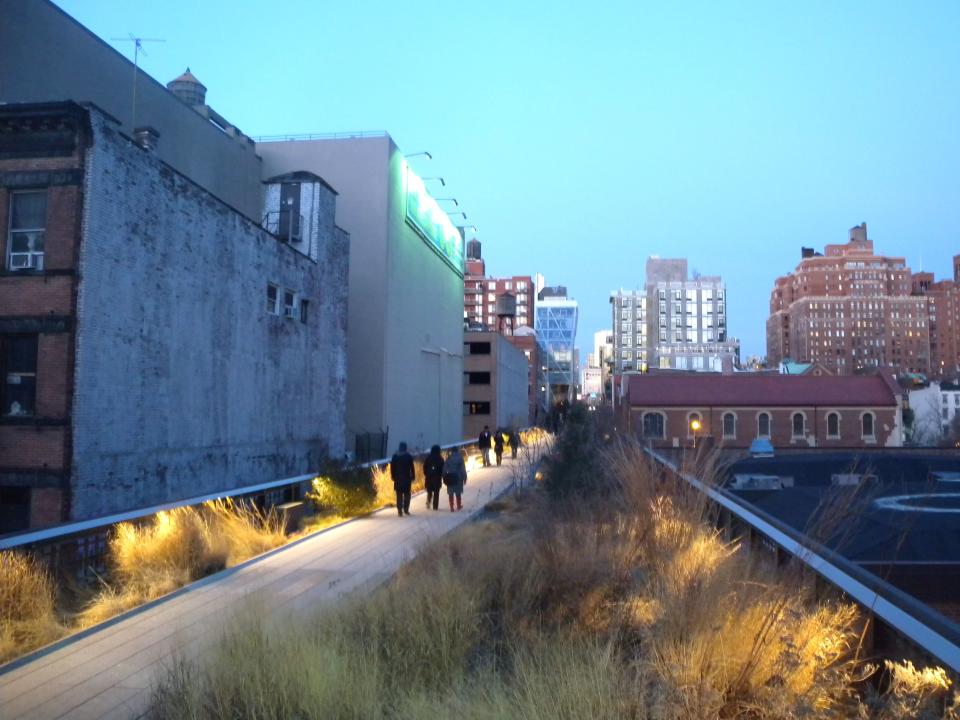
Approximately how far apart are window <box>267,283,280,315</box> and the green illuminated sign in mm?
17012

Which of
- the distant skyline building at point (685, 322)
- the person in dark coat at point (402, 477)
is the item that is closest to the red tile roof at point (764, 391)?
the person in dark coat at point (402, 477)

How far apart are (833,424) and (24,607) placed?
71.7 meters

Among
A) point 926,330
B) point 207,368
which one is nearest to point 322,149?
point 207,368

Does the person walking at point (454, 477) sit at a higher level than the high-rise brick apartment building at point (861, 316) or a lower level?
lower

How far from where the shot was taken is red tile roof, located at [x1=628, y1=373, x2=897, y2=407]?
70.2 metres

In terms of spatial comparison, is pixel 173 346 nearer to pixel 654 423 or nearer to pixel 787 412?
pixel 654 423

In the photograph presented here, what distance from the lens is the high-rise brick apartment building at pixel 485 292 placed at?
142 meters

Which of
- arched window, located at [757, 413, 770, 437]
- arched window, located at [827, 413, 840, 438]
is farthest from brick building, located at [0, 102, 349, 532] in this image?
arched window, located at [827, 413, 840, 438]

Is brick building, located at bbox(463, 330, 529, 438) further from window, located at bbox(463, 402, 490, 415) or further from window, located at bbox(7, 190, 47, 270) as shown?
window, located at bbox(7, 190, 47, 270)

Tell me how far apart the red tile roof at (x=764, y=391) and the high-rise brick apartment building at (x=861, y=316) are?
92.8 m

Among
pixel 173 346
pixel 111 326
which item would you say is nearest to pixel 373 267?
pixel 173 346

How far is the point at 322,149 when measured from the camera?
38.2 metres

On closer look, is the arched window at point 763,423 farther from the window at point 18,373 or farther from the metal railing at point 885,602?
the metal railing at point 885,602

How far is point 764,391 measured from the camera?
7106cm
